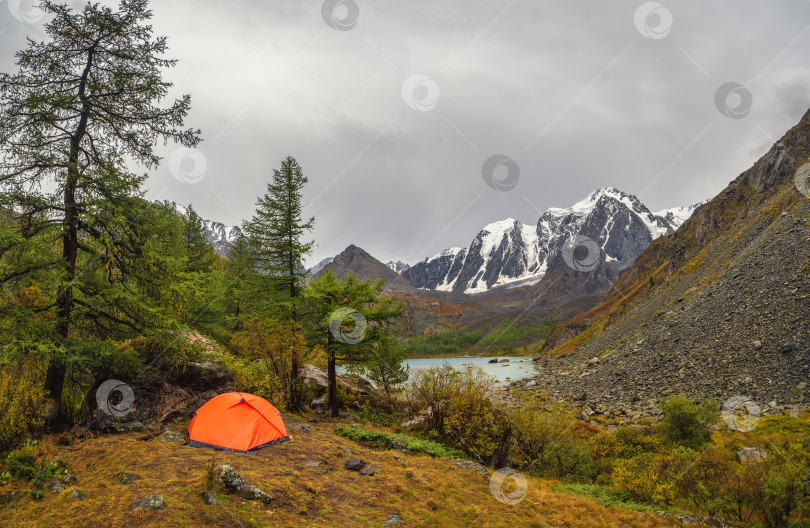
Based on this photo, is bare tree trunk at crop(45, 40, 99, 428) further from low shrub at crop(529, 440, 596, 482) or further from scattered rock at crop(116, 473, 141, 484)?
low shrub at crop(529, 440, 596, 482)

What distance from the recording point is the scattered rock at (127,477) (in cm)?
878

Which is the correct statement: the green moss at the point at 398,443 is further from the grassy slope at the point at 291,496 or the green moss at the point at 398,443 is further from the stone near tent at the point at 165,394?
the stone near tent at the point at 165,394

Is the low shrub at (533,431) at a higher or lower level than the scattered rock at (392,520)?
higher

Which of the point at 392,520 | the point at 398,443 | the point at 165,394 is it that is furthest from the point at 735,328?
the point at 165,394

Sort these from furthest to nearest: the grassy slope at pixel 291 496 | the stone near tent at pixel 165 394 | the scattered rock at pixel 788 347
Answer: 1. the scattered rock at pixel 788 347
2. the stone near tent at pixel 165 394
3. the grassy slope at pixel 291 496

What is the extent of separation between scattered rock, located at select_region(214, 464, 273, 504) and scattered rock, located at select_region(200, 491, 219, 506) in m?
0.49

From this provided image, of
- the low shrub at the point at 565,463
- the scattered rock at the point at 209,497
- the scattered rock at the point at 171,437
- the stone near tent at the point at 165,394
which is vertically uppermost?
the stone near tent at the point at 165,394

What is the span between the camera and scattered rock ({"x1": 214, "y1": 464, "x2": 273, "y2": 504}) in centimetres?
892

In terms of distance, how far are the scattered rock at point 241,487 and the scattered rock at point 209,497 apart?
0.49 metres

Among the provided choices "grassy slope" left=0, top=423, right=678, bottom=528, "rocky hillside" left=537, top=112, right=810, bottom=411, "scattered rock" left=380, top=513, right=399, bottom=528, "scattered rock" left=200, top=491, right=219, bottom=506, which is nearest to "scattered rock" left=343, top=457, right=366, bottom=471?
"grassy slope" left=0, top=423, right=678, bottom=528

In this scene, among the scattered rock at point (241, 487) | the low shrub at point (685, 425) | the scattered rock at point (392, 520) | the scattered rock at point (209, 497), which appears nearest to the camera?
the scattered rock at point (209, 497)

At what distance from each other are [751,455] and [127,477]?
70.6 ft

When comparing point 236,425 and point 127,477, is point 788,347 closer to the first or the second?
point 236,425

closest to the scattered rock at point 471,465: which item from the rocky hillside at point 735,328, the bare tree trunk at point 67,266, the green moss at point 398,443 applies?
the green moss at point 398,443
